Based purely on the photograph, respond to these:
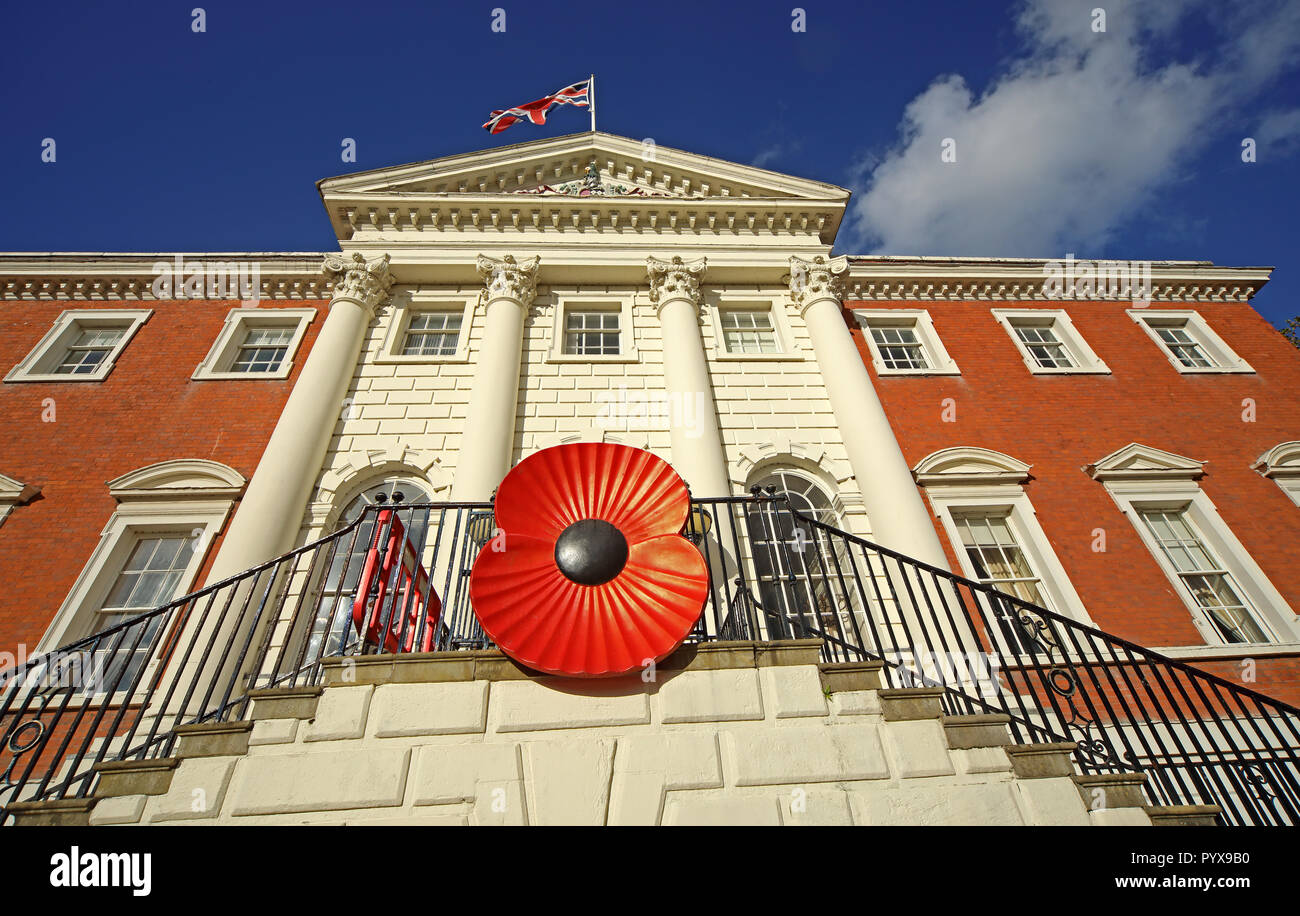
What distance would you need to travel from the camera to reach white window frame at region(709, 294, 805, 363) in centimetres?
1163

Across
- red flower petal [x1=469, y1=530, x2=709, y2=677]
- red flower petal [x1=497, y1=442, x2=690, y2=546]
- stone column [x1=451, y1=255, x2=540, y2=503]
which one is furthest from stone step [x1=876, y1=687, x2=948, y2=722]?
stone column [x1=451, y1=255, x2=540, y2=503]

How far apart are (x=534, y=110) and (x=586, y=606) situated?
1356 cm

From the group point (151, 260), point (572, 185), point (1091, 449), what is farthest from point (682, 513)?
point (151, 260)

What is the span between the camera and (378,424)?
10273 millimetres

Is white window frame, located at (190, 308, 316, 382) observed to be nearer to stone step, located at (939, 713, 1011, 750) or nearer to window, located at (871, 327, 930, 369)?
stone step, located at (939, 713, 1011, 750)

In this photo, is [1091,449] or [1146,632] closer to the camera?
[1146,632]

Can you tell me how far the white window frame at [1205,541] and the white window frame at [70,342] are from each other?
1905 centimetres

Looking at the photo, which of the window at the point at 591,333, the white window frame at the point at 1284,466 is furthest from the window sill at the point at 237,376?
the white window frame at the point at 1284,466

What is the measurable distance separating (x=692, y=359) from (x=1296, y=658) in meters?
10.4

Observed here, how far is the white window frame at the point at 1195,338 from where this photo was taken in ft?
42.1

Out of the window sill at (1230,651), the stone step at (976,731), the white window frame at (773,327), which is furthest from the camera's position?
the white window frame at (773,327)

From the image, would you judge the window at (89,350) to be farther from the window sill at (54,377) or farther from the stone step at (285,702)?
the stone step at (285,702)
